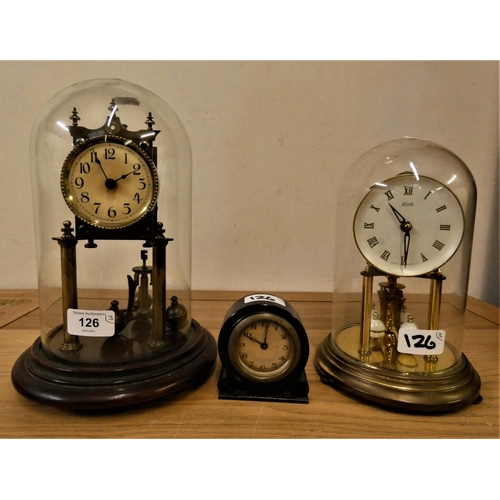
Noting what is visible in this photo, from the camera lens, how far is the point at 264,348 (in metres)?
0.88

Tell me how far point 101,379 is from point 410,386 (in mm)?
645

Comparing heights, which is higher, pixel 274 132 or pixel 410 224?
pixel 274 132

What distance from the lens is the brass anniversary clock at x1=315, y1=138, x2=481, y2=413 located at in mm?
847

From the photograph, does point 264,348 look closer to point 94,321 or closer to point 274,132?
point 94,321

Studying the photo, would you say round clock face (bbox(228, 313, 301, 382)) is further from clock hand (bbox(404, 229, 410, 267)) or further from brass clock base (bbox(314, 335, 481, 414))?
clock hand (bbox(404, 229, 410, 267))

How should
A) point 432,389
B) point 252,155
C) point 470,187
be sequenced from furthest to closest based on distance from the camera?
point 252,155, point 470,187, point 432,389

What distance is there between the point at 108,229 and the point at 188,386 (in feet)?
1.27

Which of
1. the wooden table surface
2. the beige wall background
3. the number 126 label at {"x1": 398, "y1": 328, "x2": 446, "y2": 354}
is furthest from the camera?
the beige wall background

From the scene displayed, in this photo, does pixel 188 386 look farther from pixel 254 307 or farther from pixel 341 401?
pixel 341 401

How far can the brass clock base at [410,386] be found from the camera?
2.69 ft

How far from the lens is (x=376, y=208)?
896 millimetres

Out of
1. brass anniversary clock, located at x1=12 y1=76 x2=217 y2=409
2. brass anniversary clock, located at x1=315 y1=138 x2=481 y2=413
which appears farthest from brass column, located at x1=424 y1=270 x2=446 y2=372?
brass anniversary clock, located at x1=12 y1=76 x2=217 y2=409

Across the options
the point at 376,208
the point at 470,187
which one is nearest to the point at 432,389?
the point at 376,208

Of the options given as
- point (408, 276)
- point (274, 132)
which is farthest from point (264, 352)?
point (274, 132)
